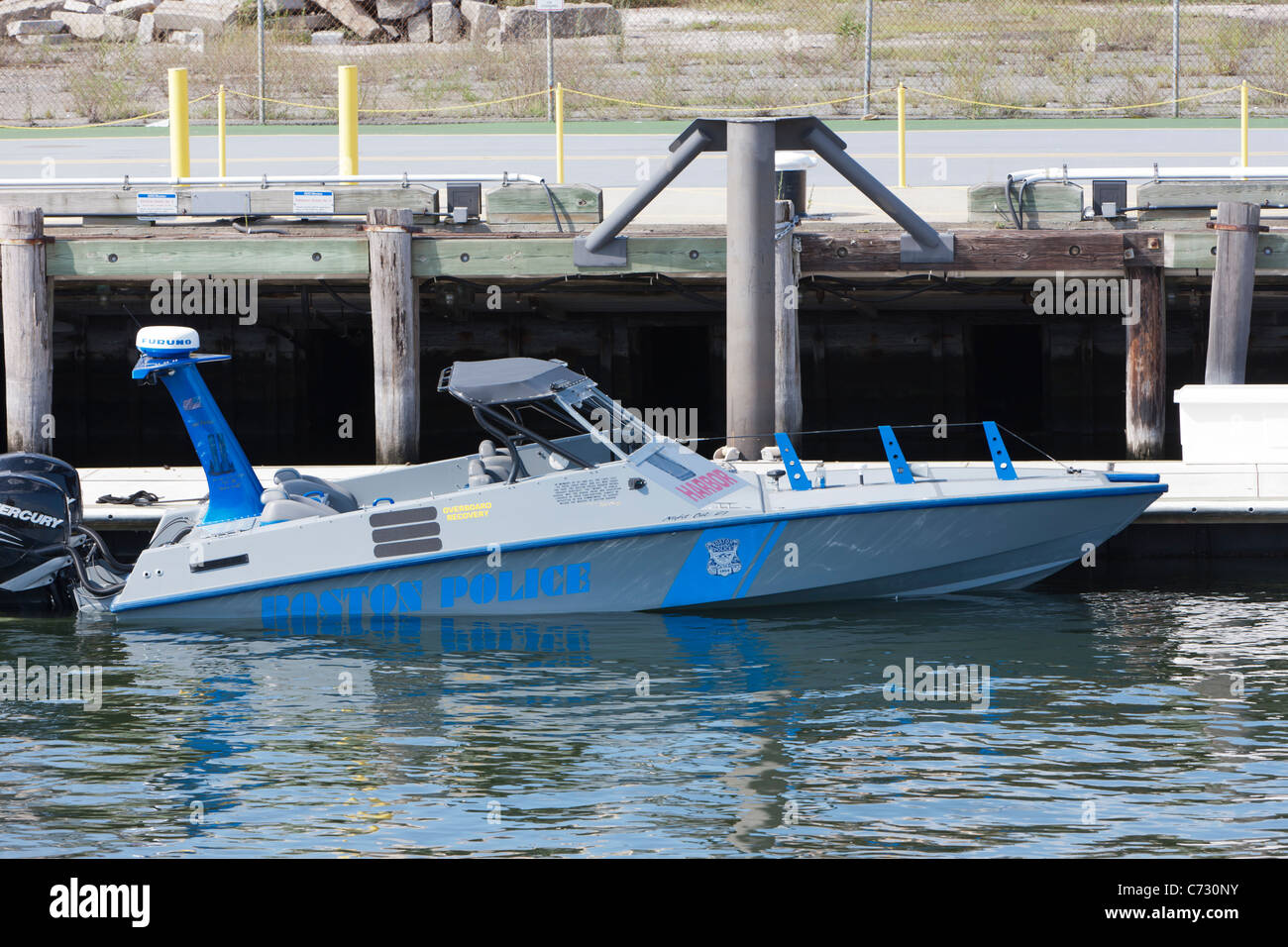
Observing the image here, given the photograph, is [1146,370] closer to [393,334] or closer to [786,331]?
[786,331]

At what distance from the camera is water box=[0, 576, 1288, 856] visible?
7.06m

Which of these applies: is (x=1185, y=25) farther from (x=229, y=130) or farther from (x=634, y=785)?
(x=634, y=785)

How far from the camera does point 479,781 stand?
7.75 metres

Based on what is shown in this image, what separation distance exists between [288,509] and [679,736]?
135 inches

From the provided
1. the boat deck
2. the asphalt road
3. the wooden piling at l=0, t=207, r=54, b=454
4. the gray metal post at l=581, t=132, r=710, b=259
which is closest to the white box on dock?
the boat deck

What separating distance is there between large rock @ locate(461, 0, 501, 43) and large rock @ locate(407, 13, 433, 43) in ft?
2.53

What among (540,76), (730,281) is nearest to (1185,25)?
(540,76)

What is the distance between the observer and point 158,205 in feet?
46.9

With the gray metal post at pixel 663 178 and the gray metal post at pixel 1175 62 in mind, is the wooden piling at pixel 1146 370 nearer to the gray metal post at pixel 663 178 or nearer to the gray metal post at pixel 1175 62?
the gray metal post at pixel 663 178

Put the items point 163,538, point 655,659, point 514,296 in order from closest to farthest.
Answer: point 655,659 → point 163,538 → point 514,296

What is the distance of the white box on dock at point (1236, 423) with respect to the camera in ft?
39.7

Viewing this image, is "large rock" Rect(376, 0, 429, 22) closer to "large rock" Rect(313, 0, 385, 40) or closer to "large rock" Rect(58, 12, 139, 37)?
"large rock" Rect(313, 0, 385, 40)

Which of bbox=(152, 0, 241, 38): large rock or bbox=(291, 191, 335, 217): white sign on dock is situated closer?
bbox=(291, 191, 335, 217): white sign on dock
